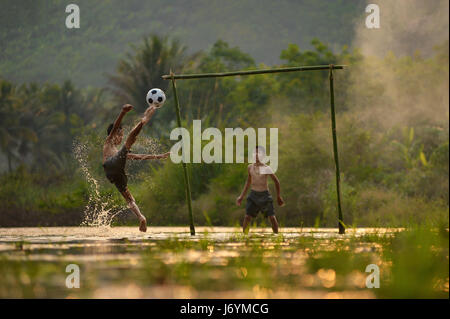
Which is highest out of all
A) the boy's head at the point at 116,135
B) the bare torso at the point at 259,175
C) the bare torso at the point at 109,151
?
the boy's head at the point at 116,135

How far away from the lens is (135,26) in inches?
6122

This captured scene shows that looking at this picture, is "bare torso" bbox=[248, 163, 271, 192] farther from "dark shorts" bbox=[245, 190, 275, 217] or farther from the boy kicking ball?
the boy kicking ball

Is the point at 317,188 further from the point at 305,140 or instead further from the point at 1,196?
the point at 1,196

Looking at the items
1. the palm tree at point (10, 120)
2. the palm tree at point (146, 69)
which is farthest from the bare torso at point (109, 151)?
the palm tree at point (10, 120)

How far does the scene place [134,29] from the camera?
153125 mm

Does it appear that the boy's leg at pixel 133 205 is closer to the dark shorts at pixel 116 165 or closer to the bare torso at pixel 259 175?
the dark shorts at pixel 116 165

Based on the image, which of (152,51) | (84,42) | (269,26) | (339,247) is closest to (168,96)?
(152,51)

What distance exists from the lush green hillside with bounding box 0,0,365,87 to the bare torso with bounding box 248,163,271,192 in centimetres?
10063

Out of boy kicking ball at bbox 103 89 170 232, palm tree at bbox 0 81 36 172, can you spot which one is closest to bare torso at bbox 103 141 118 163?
boy kicking ball at bbox 103 89 170 232

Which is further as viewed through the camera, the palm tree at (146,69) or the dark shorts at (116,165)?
the palm tree at (146,69)

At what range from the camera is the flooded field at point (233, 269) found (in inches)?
301

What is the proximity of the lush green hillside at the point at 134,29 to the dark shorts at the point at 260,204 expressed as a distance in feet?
331

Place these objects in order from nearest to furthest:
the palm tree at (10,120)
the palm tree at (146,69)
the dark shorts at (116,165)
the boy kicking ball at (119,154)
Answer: the boy kicking ball at (119,154)
the dark shorts at (116,165)
the palm tree at (146,69)
the palm tree at (10,120)

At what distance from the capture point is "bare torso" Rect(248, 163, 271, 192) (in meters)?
16.2
